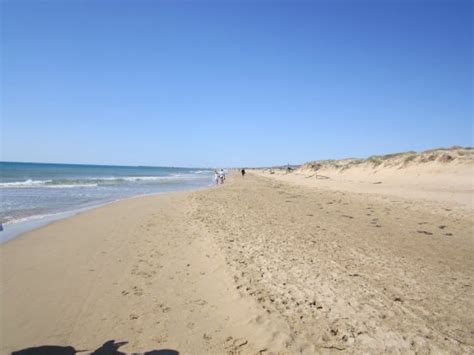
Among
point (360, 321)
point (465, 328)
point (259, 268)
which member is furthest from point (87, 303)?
point (465, 328)

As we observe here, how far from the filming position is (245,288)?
6.00 m

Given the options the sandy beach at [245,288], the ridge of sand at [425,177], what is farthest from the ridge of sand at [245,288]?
the ridge of sand at [425,177]

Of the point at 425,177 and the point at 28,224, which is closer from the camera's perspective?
the point at 28,224

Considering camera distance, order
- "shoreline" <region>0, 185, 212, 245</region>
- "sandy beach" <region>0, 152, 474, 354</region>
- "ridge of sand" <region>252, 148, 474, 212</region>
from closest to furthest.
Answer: "sandy beach" <region>0, 152, 474, 354</region> → "shoreline" <region>0, 185, 212, 245</region> → "ridge of sand" <region>252, 148, 474, 212</region>

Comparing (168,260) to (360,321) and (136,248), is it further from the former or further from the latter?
(360,321)

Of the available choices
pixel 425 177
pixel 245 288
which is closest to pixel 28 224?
pixel 245 288

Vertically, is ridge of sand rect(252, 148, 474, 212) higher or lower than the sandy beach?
higher

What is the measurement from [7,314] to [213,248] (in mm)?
4583

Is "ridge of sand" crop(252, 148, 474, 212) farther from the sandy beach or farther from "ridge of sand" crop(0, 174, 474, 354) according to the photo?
"ridge of sand" crop(0, 174, 474, 354)

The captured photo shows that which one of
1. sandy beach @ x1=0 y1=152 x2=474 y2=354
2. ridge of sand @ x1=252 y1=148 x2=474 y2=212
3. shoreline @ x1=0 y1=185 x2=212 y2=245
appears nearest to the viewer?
sandy beach @ x1=0 y1=152 x2=474 y2=354

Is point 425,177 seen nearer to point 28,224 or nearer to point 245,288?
point 245,288

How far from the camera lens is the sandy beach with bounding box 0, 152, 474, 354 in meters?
4.49

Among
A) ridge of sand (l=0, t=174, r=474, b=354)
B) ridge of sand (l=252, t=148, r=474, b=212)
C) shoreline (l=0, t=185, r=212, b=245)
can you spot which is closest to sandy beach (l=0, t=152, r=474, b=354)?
ridge of sand (l=0, t=174, r=474, b=354)

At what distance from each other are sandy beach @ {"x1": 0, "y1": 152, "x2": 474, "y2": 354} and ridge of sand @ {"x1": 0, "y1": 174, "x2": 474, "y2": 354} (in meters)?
0.02
